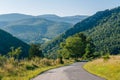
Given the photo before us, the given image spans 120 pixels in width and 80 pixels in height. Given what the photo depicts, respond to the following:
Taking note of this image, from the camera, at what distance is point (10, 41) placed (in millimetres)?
199625

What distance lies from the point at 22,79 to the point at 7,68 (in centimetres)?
864

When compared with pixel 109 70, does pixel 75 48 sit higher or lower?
lower

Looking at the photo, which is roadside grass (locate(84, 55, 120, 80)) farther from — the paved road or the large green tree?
the large green tree

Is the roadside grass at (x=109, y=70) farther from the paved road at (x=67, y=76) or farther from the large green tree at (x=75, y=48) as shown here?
the large green tree at (x=75, y=48)

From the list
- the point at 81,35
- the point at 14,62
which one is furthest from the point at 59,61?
the point at 81,35

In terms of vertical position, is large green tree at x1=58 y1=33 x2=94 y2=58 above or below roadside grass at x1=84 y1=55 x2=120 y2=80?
below

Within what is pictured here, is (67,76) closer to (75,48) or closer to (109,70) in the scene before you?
(109,70)

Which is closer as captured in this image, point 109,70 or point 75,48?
point 109,70

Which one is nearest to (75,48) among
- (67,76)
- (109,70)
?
(109,70)

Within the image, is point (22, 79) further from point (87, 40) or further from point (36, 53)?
point (87, 40)

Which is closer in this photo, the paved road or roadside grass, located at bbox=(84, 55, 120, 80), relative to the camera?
roadside grass, located at bbox=(84, 55, 120, 80)

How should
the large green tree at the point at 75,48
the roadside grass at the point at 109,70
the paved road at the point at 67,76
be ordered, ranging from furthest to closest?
the large green tree at the point at 75,48
the paved road at the point at 67,76
the roadside grass at the point at 109,70

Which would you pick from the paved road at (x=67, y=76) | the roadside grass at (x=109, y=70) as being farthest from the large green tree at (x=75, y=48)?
the paved road at (x=67, y=76)

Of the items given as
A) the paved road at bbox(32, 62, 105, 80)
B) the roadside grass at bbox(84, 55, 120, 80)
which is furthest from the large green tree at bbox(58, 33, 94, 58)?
the paved road at bbox(32, 62, 105, 80)
